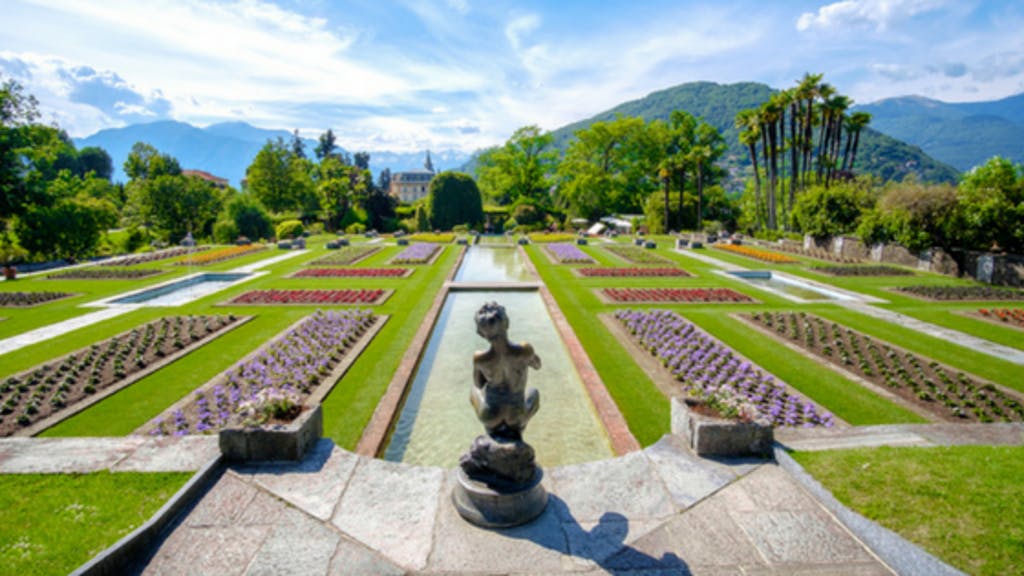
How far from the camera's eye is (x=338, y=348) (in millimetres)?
11273

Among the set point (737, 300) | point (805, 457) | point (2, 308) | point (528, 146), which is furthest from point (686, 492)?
point (528, 146)

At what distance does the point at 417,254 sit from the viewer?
29.2 m

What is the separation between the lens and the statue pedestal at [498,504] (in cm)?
486

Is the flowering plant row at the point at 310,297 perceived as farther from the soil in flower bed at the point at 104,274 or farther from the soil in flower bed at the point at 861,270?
the soil in flower bed at the point at 861,270

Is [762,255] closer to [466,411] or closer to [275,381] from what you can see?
[466,411]

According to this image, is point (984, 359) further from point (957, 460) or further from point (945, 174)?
point (945, 174)

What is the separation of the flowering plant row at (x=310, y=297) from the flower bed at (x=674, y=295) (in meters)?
8.20

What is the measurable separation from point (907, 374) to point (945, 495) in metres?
5.43

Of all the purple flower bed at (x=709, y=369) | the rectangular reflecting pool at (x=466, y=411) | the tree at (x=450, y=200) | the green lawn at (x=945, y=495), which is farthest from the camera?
the tree at (x=450, y=200)

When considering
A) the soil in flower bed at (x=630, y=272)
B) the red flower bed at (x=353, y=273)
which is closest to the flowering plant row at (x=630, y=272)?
the soil in flower bed at (x=630, y=272)

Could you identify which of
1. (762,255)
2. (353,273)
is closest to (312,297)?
(353,273)

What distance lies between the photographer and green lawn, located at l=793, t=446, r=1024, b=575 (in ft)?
14.6

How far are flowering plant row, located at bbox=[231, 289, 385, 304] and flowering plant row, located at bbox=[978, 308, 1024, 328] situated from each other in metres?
18.4

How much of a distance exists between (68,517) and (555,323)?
10.6 metres
